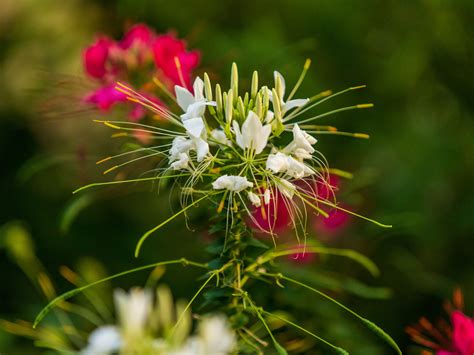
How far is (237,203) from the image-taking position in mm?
754

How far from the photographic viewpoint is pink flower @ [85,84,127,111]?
1027mm

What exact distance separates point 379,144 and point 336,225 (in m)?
0.39

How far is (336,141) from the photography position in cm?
165

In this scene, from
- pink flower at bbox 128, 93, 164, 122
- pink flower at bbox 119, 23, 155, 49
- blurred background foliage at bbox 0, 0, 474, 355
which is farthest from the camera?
blurred background foliage at bbox 0, 0, 474, 355

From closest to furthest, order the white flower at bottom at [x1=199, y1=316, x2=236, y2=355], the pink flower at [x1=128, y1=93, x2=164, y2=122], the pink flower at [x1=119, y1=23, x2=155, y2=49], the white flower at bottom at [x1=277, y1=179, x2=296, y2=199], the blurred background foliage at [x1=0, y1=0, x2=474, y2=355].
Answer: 1. the white flower at bottom at [x1=199, y1=316, x2=236, y2=355]
2. the white flower at bottom at [x1=277, y1=179, x2=296, y2=199]
3. the pink flower at [x1=128, y1=93, x2=164, y2=122]
4. the pink flower at [x1=119, y1=23, x2=155, y2=49]
5. the blurred background foliage at [x1=0, y1=0, x2=474, y2=355]

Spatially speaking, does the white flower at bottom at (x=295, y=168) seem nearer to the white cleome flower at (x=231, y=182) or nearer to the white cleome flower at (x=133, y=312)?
the white cleome flower at (x=231, y=182)

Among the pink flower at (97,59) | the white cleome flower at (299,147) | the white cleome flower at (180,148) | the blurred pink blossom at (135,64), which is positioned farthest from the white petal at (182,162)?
the pink flower at (97,59)

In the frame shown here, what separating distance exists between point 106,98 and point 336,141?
0.76 m

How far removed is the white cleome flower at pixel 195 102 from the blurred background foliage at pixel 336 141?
48 centimetres

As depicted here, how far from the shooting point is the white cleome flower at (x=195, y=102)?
73 cm


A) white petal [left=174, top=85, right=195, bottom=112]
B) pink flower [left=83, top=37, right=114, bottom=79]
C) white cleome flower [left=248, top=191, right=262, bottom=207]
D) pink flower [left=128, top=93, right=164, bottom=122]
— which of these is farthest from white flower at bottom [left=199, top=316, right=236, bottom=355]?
pink flower [left=83, top=37, right=114, bottom=79]

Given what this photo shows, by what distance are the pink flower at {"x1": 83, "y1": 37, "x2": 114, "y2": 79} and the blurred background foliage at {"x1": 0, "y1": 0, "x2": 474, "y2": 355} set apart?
177 mm

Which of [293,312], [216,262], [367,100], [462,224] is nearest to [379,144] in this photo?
[367,100]

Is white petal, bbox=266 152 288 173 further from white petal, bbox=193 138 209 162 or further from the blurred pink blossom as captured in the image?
the blurred pink blossom
